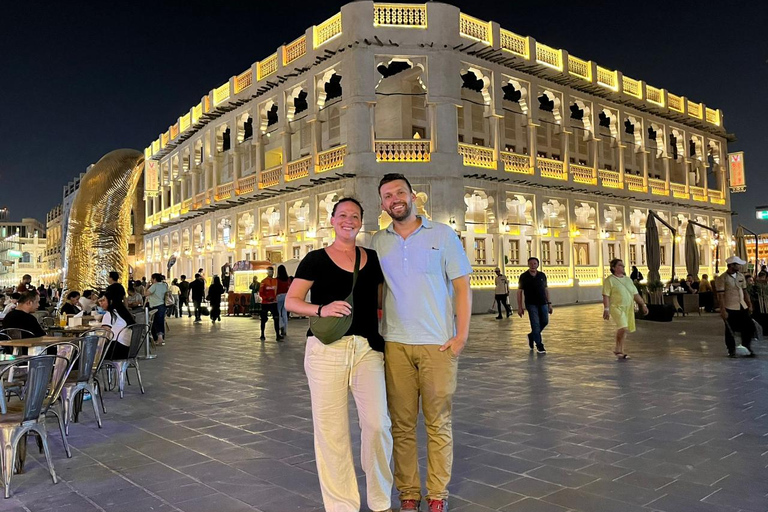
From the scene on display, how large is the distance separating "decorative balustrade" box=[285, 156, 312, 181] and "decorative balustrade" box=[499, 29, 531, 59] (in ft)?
30.6

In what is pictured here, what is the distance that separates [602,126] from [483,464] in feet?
117

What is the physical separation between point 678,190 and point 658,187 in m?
2.52

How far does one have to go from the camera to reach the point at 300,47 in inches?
945

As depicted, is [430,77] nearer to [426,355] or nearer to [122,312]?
[122,312]

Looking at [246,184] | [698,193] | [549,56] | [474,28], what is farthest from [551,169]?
[246,184]

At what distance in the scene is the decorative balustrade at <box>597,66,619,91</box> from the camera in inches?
1102

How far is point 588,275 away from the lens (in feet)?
90.9

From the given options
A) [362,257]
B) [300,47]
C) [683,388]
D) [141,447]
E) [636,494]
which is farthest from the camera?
[300,47]

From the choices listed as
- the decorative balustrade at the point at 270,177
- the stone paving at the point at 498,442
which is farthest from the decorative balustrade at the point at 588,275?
the stone paving at the point at 498,442

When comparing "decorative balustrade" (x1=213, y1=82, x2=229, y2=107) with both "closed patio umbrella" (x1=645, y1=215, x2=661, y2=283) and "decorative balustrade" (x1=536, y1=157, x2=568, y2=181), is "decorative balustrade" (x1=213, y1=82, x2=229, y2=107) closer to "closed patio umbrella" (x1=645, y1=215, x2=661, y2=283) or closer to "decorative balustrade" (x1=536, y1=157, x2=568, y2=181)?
"decorative balustrade" (x1=536, y1=157, x2=568, y2=181)

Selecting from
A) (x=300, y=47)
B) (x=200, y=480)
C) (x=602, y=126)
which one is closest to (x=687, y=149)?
(x=602, y=126)

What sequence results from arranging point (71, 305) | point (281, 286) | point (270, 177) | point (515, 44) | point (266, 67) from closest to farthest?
point (71, 305)
point (281, 286)
point (515, 44)
point (266, 67)
point (270, 177)

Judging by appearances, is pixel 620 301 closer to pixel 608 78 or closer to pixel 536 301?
pixel 536 301

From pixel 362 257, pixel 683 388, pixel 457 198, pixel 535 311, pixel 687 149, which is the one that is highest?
pixel 687 149
